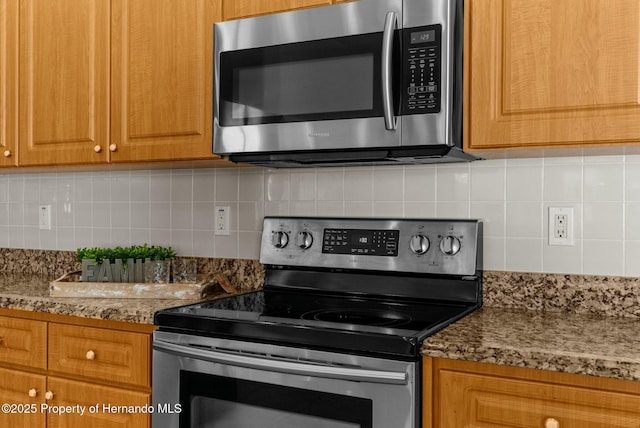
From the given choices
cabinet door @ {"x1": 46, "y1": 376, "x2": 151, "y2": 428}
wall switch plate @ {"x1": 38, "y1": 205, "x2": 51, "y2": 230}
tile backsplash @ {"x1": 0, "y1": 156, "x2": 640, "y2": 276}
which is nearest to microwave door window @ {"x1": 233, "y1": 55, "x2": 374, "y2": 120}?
tile backsplash @ {"x1": 0, "y1": 156, "x2": 640, "y2": 276}

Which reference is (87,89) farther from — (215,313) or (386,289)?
(386,289)

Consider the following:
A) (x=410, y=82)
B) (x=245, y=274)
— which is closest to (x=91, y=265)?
(x=245, y=274)

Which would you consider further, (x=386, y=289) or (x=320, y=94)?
(x=386, y=289)


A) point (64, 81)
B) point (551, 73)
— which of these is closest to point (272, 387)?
point (551, 73)

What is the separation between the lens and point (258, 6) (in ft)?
6.10

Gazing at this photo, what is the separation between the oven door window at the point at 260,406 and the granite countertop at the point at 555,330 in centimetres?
25

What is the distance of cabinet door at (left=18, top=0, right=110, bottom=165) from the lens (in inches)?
84.6

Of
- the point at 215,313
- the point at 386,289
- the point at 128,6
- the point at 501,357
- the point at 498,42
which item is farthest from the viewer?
the point at 128,6

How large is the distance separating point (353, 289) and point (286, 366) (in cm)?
57

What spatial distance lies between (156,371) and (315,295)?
59cm

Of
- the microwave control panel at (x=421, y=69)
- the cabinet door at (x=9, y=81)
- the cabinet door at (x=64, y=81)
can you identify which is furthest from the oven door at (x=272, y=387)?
the cabinet door at (x=9, y=81)

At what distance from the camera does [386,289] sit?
6.32 ft

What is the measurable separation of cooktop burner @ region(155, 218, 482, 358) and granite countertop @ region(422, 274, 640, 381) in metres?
0.06

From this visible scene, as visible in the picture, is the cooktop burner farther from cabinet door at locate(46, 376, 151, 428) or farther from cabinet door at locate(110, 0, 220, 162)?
cabinet door at locate(110, 0, 220, 162)
